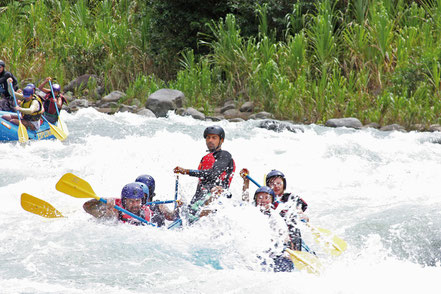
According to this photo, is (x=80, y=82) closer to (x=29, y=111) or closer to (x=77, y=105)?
(x=77, y=105)

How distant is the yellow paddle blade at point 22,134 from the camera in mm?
9938

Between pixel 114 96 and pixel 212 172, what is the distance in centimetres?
974

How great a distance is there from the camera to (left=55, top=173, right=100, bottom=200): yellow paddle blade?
18.9 feet

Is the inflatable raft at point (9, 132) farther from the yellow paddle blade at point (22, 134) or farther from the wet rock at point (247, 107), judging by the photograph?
the wet rock at point (247, 107)

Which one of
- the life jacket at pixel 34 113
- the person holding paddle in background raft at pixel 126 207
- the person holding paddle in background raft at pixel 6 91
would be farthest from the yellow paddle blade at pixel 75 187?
the person holding paddle in background raft at pixel 6 91

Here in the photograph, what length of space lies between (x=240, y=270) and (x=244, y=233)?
61 centimetres

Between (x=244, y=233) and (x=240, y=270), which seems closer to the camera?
(x=240, y=270)

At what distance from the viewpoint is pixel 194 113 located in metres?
13.3

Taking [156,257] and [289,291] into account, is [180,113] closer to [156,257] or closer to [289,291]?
[156,257]

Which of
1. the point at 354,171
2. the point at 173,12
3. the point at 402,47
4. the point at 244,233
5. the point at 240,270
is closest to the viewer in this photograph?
the point at 240,270

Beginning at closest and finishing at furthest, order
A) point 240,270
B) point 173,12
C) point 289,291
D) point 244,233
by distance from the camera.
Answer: point 289,291
point 240,270
point 244,233
point 173,12

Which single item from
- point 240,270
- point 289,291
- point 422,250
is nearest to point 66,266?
point 240,270

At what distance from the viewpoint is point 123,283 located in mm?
4598

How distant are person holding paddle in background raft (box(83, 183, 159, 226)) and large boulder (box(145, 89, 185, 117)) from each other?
7718 mm
